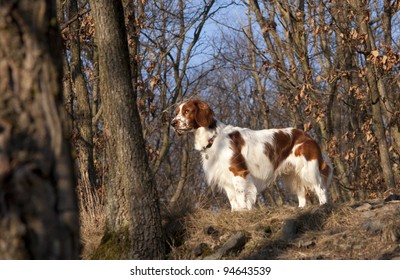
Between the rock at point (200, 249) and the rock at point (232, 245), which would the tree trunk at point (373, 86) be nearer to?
the rock at point (232, 245)

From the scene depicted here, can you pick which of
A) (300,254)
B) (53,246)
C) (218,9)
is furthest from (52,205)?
(218,9)

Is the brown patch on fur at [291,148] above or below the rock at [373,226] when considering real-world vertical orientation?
above

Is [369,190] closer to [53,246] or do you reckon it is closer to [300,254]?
[300,254]

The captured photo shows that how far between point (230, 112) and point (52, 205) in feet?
86.1

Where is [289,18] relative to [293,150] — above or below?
above

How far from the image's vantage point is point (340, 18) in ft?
43.8

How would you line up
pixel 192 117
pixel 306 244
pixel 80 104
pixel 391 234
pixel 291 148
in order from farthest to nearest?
pixel 80 104
pixel 291 148
pixel 192 117
pixel 306 244
pixel 391 234

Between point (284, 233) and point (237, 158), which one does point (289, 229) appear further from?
point (237, 158)

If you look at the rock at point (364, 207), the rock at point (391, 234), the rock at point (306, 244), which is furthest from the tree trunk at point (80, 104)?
the rock at point (391, 234)

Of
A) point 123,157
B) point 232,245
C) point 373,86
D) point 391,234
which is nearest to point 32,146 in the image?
point 123,157

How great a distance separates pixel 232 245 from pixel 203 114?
8.91 feet

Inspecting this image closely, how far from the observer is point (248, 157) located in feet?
33.0

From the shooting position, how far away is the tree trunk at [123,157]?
7367 mm

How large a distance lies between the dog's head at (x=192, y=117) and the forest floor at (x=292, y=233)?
1649 mm
